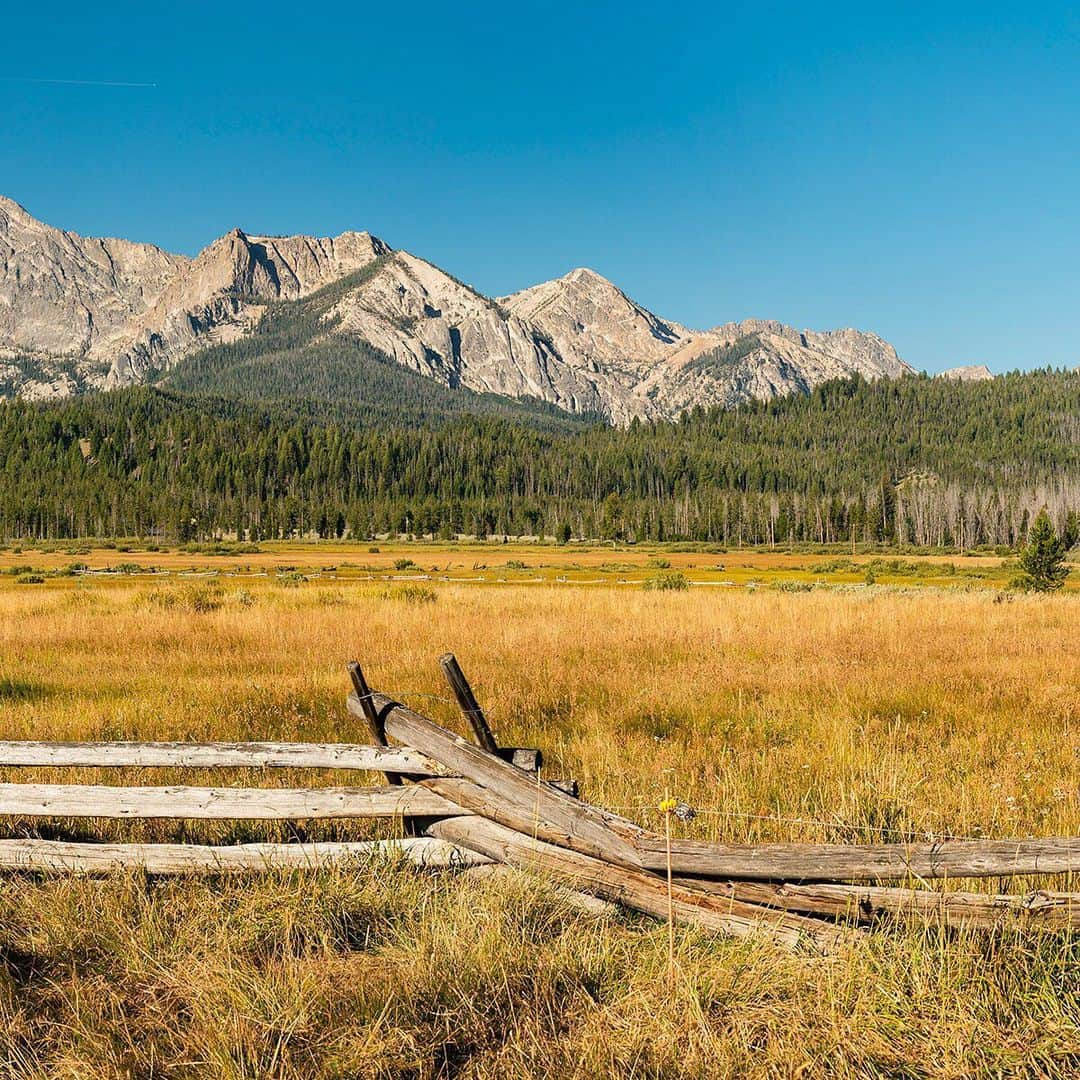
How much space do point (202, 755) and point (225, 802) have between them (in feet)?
1.28

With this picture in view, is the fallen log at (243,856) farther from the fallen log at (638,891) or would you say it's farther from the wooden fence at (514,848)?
the fallen log at (638,891)

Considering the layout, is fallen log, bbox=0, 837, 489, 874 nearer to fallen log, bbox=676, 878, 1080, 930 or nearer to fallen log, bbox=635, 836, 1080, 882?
fallen log, bbox=635, 836, 1080, 882

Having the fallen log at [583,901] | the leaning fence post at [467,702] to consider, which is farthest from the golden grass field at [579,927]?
the leaning fence post at [467,702]

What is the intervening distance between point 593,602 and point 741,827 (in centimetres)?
1877

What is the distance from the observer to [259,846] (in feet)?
14.3

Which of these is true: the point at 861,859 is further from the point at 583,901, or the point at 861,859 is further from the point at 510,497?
the point at 510,497

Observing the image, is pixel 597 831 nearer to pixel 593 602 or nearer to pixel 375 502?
pixel 593 602

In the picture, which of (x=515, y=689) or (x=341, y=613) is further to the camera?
(x=341, y=613)

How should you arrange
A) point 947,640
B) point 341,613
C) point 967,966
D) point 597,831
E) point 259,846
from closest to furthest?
point 967,966 → point 597,831 → point 259,846 → point 947,640 → point 341,613

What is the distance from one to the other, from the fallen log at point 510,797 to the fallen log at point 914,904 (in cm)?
53

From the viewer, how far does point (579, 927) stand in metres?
3.75

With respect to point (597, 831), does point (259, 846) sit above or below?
below

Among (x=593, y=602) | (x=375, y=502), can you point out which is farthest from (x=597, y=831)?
(x=375, y=502)

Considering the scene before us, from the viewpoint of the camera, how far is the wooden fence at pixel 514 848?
3.52m
